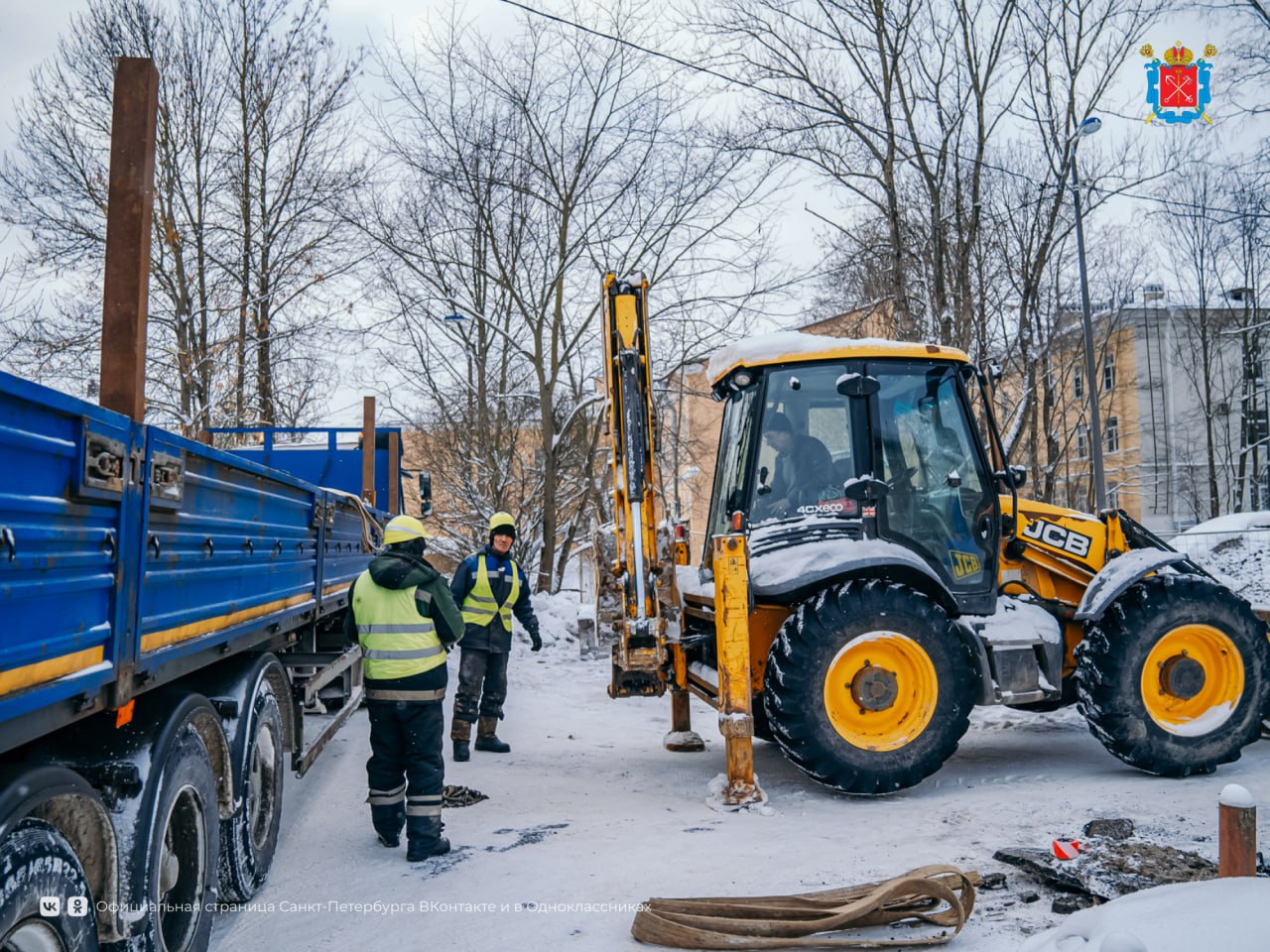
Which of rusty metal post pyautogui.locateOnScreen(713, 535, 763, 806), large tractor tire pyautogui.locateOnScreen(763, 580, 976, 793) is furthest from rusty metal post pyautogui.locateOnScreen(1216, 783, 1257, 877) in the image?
rusty metal post pyautogui.locateOnScreen(713, 535, 763, 806)

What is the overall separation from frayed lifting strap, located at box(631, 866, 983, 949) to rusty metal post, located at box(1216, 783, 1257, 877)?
91 centimetres

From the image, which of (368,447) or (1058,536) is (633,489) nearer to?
(1058,536)

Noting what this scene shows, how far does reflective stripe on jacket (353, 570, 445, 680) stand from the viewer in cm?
486

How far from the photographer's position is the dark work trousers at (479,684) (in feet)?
23.4

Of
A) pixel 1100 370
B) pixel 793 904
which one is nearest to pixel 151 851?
pixel 793 904

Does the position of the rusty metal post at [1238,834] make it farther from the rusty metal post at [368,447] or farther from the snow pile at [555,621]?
the snow pile at [555,621]

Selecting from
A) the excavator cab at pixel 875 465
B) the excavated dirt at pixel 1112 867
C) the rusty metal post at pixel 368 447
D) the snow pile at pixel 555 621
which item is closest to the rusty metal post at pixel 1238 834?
the excavated dirt at pixel 1112 867

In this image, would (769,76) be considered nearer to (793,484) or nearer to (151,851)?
(793,484)

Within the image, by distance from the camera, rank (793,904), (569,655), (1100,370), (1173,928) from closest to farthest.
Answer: (1173,928)
(793,904)
(569,655)
(1100,370)

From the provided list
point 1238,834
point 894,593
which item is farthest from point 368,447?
point 1238,834

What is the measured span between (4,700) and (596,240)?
580 inches

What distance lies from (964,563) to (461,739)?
372cm

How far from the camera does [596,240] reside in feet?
52.7

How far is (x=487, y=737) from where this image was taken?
287 inches
